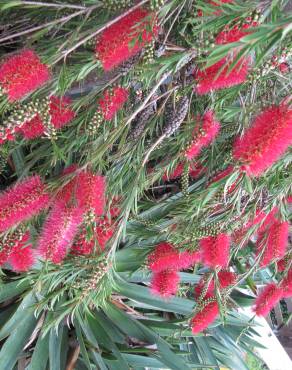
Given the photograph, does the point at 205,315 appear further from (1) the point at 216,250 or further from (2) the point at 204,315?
(1) the point at 216,250

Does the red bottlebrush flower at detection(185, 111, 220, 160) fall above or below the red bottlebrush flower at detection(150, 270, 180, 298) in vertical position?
above

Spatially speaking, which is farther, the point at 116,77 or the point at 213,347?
the point at 213,347

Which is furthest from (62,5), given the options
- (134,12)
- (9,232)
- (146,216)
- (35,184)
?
(146,216)

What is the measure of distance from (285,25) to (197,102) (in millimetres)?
796

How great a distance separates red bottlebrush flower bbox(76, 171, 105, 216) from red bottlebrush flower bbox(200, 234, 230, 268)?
0.35 metres

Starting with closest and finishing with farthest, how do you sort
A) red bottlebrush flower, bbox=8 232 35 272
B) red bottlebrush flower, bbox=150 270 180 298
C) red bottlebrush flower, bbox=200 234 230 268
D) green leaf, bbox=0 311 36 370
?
red bottlebrush flower, bbox=8 232 35 272, red bottlebrush flower, bbox=200 234 230 268, red bottlebrush flower, bbox=150 270 180 298, green leaf, bbox=0 311 36 370

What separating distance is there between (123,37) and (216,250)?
1.95 ft

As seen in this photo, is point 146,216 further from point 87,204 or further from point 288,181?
point 87,204

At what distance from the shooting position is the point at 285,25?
0.44 metres

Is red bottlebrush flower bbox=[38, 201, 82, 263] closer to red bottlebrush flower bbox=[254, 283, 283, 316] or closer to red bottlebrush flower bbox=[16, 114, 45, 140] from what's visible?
red bottlebrush flower bbox=[16, 114, 45, 140]

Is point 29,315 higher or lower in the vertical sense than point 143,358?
higher

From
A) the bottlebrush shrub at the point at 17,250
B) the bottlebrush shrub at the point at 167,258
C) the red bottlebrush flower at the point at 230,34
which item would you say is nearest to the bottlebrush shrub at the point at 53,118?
the bottlebrush shrub at the point at 17,250

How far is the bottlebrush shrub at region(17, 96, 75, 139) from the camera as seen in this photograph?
87cm

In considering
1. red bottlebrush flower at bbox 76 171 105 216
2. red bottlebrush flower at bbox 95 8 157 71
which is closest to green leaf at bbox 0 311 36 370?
red bottlebrush flower at bbox 76 171 105 216
